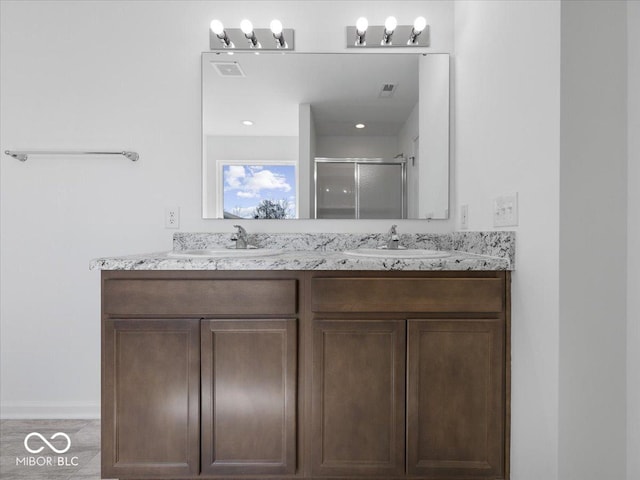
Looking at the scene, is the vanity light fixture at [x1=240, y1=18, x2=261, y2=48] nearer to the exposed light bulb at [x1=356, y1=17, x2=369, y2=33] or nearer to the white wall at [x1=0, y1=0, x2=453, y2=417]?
the white wall at [x1=0, y1=0, x2=453, y2=417]

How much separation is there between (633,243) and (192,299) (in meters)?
1.37

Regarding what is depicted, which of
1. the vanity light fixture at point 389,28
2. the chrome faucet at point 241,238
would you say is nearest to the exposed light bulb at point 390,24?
the vanity light fixture at point 389,28

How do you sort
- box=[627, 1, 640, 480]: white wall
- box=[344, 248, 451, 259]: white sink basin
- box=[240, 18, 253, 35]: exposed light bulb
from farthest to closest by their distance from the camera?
1. box=[240, 18, 253, 35]: exposed light bulb
2. box=[344, 248, 451, 259]: white sink basin
3. box=[627, 1, 640, 480]: white wall

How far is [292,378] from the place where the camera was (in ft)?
4.37

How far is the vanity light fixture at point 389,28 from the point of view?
75.9 inches

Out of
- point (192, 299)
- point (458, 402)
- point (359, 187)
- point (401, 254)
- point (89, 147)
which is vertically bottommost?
point (458, 402)

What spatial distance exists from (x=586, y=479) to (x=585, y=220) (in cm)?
75

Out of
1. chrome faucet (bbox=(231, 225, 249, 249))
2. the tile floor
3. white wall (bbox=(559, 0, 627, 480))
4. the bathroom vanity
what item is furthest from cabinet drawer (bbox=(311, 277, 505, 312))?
the tile floor

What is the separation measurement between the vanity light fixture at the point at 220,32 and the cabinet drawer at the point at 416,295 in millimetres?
1460

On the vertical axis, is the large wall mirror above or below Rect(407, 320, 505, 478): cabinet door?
above

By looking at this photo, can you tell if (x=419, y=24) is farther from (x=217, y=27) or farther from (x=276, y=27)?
(x=217, y=27)

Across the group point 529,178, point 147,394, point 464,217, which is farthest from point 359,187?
point 147,394

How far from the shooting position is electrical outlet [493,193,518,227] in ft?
4.31

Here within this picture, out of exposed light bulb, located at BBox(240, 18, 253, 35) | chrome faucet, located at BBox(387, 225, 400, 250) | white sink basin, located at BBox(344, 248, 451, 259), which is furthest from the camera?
exposed light bulb, located at BBox(240, 18, 253, 35)
